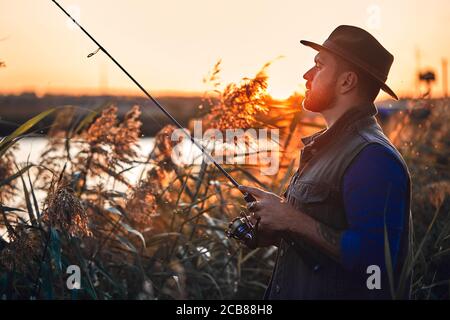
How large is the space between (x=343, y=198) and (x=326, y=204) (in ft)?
0.40

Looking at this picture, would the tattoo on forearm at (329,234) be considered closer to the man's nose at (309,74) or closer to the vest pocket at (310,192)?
the vest pocket at (310,192)

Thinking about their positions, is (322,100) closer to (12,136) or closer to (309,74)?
(309,74)

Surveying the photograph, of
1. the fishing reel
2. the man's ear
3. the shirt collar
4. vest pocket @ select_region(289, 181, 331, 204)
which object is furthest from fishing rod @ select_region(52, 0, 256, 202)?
the man's ear

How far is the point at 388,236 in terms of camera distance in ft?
7.99

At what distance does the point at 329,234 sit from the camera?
249cm

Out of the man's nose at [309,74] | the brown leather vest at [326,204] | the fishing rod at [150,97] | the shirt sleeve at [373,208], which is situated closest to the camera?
the shirt sleeve at [373,208]

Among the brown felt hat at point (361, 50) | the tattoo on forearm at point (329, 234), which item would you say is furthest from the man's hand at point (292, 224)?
the brown felt hat at point (361, 50)

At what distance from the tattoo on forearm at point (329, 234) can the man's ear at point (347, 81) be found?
0.56 m

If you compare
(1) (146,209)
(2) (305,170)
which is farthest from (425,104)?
(2) (305,170)

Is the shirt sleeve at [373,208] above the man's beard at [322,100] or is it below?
below

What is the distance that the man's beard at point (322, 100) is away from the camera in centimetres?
277

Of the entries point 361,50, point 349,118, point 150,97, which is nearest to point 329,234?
point 349,118

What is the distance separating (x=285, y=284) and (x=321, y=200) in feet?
1.24

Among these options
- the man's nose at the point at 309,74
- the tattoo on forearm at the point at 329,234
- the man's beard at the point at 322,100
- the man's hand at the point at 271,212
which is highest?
the man's nose at the point at 309,74
